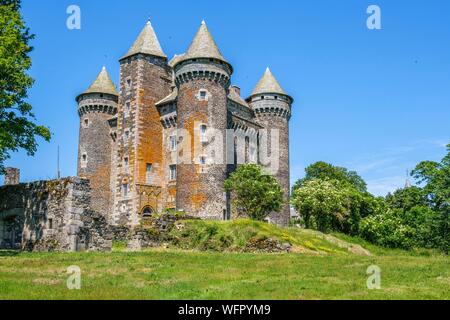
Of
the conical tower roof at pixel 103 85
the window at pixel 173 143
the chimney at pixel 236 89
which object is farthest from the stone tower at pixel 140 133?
the chimney at pixel 236 89

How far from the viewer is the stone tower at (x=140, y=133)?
52969mm

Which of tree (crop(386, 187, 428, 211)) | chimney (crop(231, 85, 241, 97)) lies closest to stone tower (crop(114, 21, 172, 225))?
chimney (crop(231, 85, 241, 97))

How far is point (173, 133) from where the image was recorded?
54.5 m

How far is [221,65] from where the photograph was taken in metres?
52.3

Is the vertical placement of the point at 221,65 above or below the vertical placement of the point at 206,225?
above

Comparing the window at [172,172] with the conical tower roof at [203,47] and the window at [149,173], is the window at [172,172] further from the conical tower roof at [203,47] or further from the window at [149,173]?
the conical tower roof at [203,47]

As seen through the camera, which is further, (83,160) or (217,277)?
(83,160)

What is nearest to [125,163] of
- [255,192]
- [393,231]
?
[255,192]

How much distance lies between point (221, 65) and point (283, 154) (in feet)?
48.4

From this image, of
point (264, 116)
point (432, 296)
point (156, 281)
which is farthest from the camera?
point (264, 116)

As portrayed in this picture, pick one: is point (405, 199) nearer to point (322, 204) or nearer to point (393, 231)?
point (393, 231)

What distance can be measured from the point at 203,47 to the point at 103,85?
48.6ft
